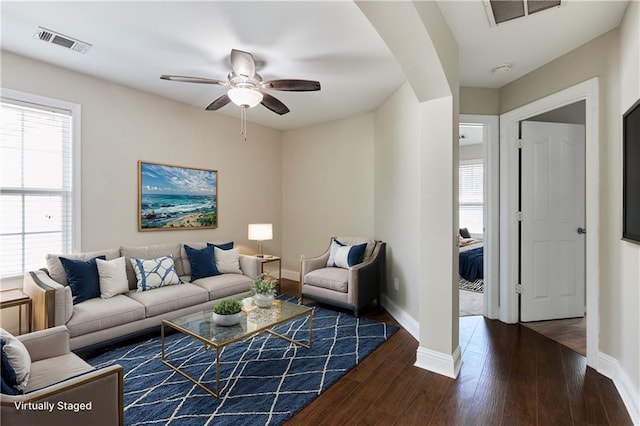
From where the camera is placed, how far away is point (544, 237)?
3.41 metres

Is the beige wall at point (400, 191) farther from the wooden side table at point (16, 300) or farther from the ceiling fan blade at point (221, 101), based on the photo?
the wooden side table at point (16, 300)

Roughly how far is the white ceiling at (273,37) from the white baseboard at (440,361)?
248 cm

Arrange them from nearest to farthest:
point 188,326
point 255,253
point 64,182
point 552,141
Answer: point 188,326 < point 64,182 < point 552,141 < point 255,253

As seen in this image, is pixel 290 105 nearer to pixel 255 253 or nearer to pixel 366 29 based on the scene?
pixel 366 29

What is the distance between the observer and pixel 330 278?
383cm

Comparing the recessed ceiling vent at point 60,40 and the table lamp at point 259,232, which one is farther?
the table lamp at point 259,232

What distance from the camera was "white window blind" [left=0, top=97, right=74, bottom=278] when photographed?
2850 mm

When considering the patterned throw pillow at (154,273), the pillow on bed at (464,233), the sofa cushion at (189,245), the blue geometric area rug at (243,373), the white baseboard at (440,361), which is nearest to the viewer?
the blue geometric area rug at (243,373)

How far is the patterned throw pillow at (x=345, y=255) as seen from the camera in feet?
12.9

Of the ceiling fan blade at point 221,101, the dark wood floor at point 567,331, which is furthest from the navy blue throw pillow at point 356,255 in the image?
the ceiling fan blade at point 221,101

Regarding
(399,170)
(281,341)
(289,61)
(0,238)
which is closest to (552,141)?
(399,170)

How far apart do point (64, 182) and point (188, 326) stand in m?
2.14

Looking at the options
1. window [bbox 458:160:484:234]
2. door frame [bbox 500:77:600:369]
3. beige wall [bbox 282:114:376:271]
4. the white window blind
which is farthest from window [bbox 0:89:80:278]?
window [bbox 458:160:484:234]

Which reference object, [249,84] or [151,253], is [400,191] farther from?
[151,253]
